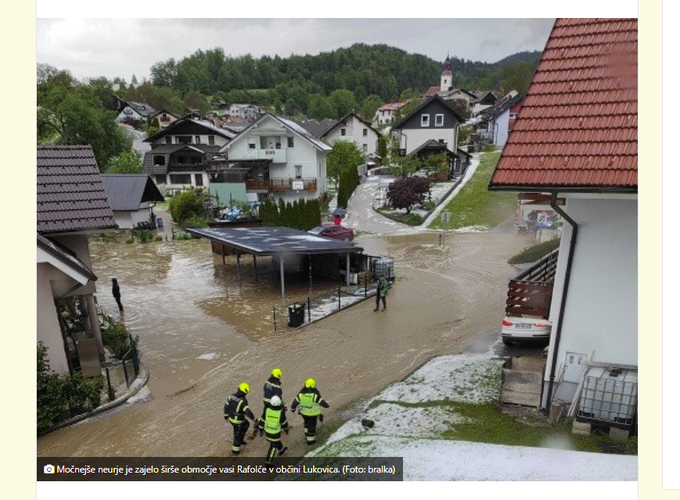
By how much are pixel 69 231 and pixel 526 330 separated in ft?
33.6

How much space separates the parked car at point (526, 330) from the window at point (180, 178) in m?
36.8

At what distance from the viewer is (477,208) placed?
32.7m

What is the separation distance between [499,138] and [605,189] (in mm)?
49946

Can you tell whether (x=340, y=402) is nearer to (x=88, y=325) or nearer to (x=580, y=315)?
(x=580, y=315)

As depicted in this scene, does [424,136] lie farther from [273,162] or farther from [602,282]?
[602,282]

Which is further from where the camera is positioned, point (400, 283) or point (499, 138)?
point (499, 138)

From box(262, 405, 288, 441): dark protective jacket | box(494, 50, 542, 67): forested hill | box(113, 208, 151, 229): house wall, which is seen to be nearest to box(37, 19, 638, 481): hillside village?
box(262, 405, 288, 441): dark protective jacket

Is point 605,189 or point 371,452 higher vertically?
point 605,189

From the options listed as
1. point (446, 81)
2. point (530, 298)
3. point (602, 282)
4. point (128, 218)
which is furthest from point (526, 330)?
point (446, 81)

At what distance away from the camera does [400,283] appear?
62.2ft

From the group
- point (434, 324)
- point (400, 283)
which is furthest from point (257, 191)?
point (434, 324)

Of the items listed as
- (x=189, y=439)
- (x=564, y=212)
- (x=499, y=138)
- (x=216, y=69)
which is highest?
(x=216, y=69)

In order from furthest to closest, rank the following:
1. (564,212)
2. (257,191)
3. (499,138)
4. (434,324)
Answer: (499,138), (257,191), (434,324), (564,212)

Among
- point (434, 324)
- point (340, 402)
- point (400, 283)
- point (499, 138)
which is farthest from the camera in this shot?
point (499, 138)
